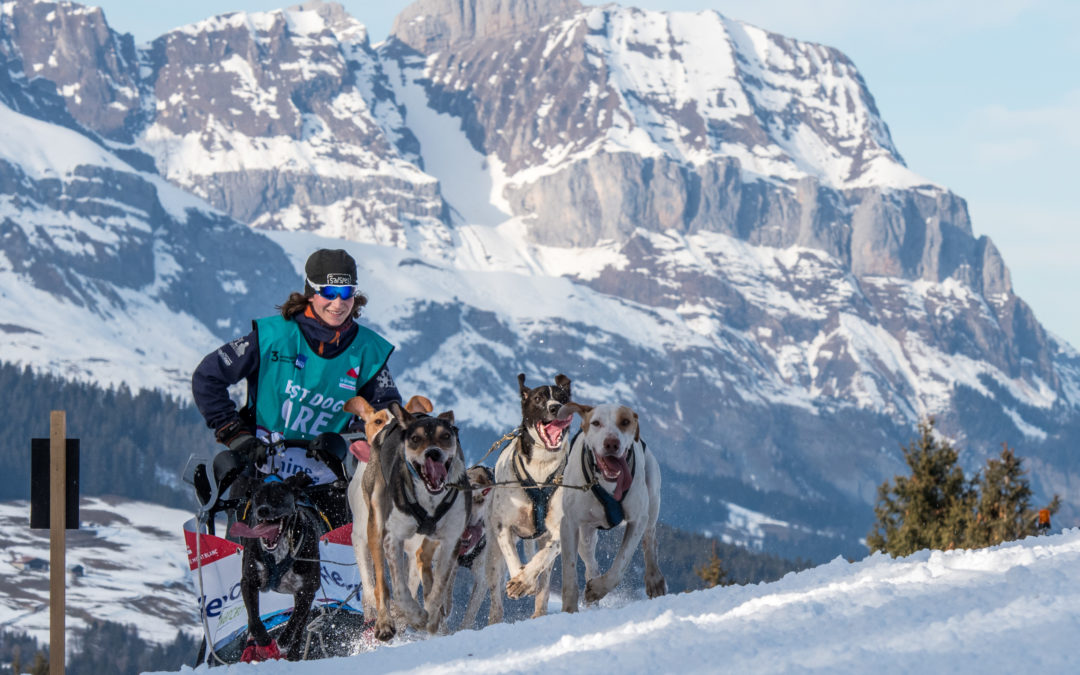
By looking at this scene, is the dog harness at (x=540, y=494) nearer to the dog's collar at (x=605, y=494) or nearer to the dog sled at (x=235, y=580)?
the dog's collar at (x=605, y=494)

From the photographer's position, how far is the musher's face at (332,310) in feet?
34.8

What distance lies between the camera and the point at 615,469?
10.7 metres

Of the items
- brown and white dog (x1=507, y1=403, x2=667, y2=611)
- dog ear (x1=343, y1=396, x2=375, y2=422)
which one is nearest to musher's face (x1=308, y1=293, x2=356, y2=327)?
dog ear (x1=343, y1=396, x2=375, y2=422)

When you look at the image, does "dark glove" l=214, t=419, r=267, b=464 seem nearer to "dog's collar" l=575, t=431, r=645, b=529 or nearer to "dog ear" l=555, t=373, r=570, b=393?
"dog's collar" l=575, t=431, r=645, b=529

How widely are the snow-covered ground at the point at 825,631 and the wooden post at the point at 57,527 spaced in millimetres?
1906

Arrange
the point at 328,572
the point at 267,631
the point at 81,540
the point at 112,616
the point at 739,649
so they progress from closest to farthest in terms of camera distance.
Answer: the point at 739,649 → the point at 267,631 → the point at 328,572 → the point at 112,616 → the point at 81,540

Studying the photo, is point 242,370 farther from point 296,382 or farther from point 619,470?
point 619,470

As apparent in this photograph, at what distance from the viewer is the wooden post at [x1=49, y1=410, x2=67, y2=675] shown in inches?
386

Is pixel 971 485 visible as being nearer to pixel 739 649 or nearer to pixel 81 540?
pixel 739 649

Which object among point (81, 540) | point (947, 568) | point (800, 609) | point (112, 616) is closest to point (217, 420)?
point (800, 609)

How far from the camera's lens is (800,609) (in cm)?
807

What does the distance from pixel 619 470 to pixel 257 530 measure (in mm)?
2724

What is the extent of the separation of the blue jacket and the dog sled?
398mm

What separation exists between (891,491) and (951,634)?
3269 cm
